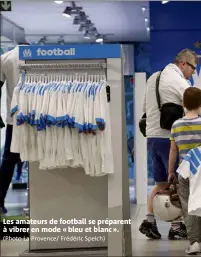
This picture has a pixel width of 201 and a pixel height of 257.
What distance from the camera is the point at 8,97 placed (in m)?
5.51

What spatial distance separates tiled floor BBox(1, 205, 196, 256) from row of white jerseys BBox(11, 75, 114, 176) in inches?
36.2

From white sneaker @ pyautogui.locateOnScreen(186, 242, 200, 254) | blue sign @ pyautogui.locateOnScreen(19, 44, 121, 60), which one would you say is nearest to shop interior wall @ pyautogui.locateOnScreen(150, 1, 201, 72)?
blue sign @ pyautogui.locateOnScreen(19, 44, 121, 60)

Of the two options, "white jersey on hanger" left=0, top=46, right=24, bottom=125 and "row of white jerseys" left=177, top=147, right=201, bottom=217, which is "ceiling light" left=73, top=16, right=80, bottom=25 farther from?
"row of white jerseys" left=177, top=147, right=201, bottom=217

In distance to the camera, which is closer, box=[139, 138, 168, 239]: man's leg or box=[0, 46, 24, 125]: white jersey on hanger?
box=[139, 138, 168, 239]: man's leg

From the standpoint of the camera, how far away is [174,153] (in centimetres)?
455

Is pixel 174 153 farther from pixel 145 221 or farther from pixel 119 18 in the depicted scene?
pixel 119 18

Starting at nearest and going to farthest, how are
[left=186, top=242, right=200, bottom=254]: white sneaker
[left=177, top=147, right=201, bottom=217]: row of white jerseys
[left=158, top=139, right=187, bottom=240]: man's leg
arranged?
1. [left=177, top=147, right=201, bottom=217]: row of white jerseys
2. [left=186, top=242, right=200, bottom=254]: white sneaker
3. [left=158, top=139, right=187, bottom=240]: man's leg

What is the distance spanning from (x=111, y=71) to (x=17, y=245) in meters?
1.76

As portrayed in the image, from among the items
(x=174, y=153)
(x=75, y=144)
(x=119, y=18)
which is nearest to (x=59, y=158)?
(x=75, y=144)

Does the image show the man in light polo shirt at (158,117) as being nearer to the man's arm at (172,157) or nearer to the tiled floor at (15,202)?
the man's arm at (172,157)

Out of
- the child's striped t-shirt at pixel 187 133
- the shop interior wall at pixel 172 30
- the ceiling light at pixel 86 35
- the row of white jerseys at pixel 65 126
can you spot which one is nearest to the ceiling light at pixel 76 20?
the ceiling light at pixel 86 35

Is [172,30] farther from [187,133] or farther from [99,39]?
[99,39]

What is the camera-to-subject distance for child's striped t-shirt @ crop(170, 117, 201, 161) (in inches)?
171

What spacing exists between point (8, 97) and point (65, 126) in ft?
4.64
